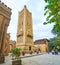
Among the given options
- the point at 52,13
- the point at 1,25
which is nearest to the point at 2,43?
the point at 1,25

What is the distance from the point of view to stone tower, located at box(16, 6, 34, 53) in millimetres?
52125

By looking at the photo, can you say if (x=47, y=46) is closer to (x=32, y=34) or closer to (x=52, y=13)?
(x=32, y=34)

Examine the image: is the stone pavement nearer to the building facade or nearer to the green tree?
the green tree

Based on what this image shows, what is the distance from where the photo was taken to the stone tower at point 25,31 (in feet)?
171

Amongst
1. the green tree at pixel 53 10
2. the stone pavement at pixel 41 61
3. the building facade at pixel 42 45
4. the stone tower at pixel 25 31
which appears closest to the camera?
the green tree at pixel 53 10

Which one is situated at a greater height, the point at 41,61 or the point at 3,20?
the point at 3,20

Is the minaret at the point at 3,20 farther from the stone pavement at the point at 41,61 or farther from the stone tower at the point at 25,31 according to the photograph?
the stone tower at the point at 25,31

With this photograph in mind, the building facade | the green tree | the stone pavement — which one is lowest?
the stone pavement

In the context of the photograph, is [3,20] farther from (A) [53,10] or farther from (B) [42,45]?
(B) [42,45]

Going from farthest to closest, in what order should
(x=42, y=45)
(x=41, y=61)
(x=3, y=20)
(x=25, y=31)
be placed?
(x=42, y=45) → (x=25, y=31) → (x=41, y=61) → (x=3, y=20)

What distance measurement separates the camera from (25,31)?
52750 millimetres

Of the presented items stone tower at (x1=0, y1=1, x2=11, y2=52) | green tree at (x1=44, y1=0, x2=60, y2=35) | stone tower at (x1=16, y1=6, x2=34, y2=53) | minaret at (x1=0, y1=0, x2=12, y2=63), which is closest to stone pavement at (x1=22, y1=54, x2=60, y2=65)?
minaret at (x1=0, y1=0, x2=12, y2=63)

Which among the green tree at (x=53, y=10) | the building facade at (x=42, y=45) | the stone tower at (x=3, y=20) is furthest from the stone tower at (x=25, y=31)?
the green tree at (x=53, y=10)

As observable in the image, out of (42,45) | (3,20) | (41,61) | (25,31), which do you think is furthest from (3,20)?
(42,45)
